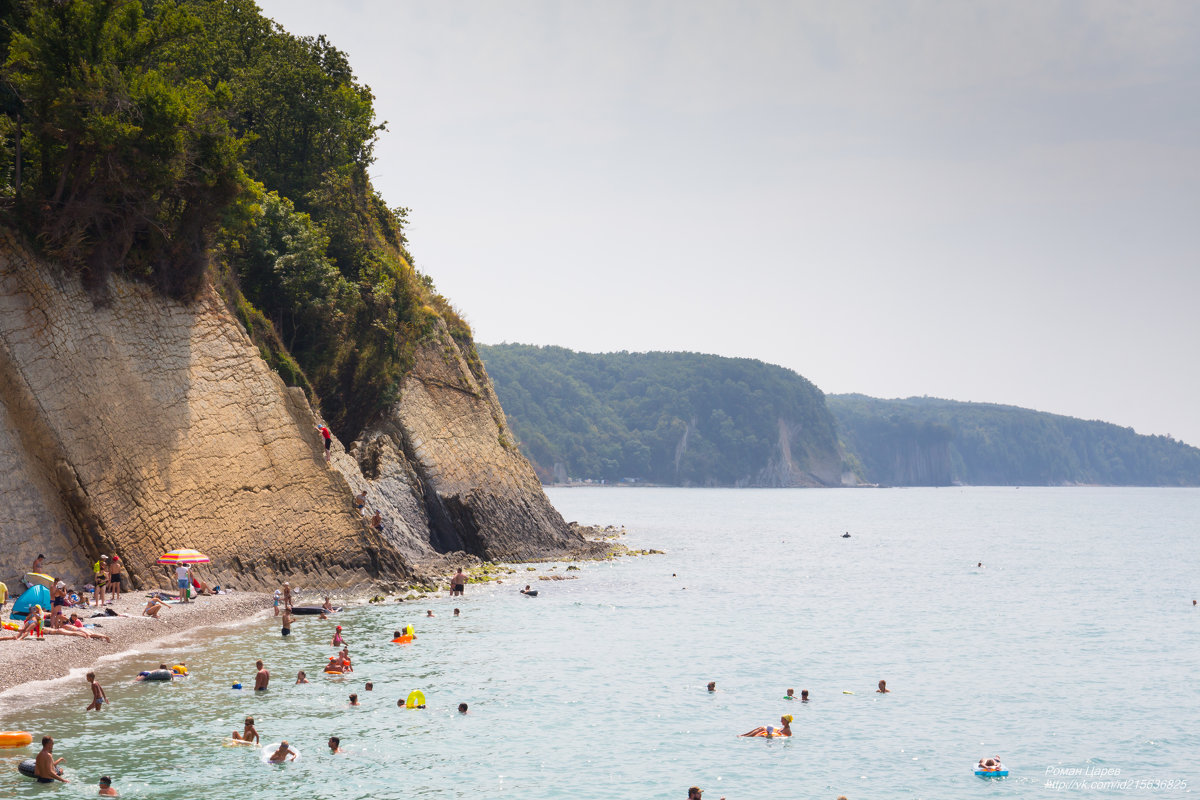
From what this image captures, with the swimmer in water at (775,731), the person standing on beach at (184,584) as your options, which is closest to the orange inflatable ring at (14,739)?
the person standing on beach at (184,584)

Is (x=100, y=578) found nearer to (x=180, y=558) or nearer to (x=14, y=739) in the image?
(x=180, y=558)

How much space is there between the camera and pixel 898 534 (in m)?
119

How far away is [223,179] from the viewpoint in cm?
3891

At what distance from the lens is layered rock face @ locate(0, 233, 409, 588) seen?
33312 millimetres

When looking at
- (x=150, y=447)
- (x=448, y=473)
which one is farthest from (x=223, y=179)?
(x=448, y=473)

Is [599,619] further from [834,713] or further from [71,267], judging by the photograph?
[71,267]

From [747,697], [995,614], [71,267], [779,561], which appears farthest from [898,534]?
[71,267]

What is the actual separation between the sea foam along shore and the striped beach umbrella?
1.41m

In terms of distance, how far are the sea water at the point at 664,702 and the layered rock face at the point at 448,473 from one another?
4913 millimetres

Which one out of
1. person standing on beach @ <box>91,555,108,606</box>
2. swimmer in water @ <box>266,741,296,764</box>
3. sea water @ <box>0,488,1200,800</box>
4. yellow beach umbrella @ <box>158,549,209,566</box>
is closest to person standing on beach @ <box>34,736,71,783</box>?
sea water @ <box>0,488,1200,800</box>

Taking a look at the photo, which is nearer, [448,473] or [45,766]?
[45,766]

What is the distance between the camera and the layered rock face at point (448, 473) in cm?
5025

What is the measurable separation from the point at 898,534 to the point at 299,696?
103m

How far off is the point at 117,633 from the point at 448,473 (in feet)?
83.1
